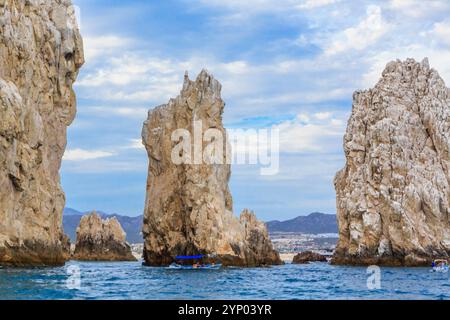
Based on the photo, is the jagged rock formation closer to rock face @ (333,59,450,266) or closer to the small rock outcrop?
rock face @ (333,59,450,266)

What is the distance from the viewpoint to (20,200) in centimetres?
6134

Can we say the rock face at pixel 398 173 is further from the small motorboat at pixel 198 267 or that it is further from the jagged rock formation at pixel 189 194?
the small motorboat at pixel 198 267

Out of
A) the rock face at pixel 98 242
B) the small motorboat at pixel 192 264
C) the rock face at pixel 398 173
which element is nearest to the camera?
the small motorboat at pixel 192 264

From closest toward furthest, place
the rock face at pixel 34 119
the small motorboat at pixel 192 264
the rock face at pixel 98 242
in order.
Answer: the rock face at pixel 34 119 → the small motorboat at pixel 192 264 → the rock face at pixel 98 242

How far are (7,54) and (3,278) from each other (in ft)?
76.6

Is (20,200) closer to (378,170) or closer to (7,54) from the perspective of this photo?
(7,54)

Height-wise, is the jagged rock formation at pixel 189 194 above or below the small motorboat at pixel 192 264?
above

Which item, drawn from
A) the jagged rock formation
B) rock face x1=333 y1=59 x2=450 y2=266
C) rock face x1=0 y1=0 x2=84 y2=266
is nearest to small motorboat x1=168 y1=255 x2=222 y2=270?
the jagged rock formation

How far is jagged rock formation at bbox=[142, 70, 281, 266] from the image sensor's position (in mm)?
82562

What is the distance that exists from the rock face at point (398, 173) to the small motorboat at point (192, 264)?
23.7 meters

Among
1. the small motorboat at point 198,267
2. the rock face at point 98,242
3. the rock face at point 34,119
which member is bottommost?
the small motorboat at point 198,267

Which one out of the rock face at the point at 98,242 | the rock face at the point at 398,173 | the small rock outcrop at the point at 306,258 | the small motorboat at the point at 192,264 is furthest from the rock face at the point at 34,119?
the small rock outcrop at the point at 306,258

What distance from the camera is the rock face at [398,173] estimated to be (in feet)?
298
